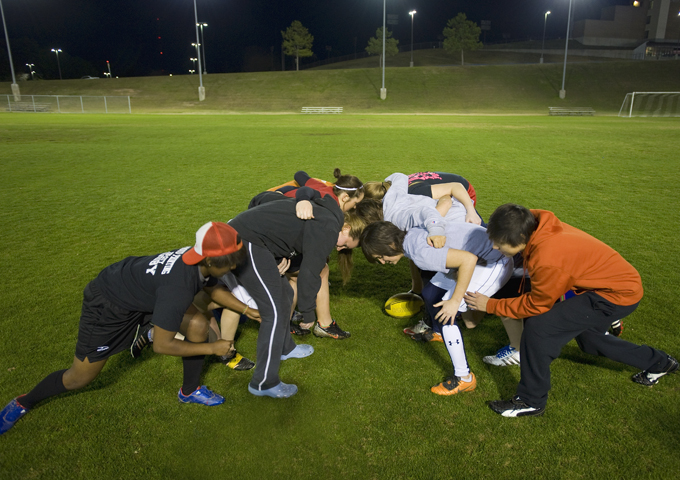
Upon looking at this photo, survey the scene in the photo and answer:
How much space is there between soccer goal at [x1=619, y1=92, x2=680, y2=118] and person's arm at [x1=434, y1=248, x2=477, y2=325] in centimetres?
3661

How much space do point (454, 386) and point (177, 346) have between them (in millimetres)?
1898

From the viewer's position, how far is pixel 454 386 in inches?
124

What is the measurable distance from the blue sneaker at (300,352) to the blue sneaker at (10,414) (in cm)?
178

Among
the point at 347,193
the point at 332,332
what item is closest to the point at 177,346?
the point at 332,332

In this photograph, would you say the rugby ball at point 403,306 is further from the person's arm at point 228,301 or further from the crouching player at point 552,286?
the person's arm at point 228,301

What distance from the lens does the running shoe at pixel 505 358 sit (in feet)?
11.5

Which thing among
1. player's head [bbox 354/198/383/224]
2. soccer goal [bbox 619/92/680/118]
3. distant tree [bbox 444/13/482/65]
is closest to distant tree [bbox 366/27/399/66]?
distant tree [bbox 444/13/482/65]

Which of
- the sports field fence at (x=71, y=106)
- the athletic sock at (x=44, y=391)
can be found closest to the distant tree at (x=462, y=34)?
the sports field fence at (x=71, y=106)

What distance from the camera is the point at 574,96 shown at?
41781 mm

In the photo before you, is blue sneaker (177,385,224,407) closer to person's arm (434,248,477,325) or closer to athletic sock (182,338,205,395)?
athletic sock (182,338,205,395)

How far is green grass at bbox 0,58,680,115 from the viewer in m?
40.8

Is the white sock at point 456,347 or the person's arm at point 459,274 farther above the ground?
the person's arm at point 459,274

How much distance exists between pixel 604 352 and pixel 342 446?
197cm

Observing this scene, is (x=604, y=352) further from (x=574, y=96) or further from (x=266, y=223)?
(x=574, y=96)
